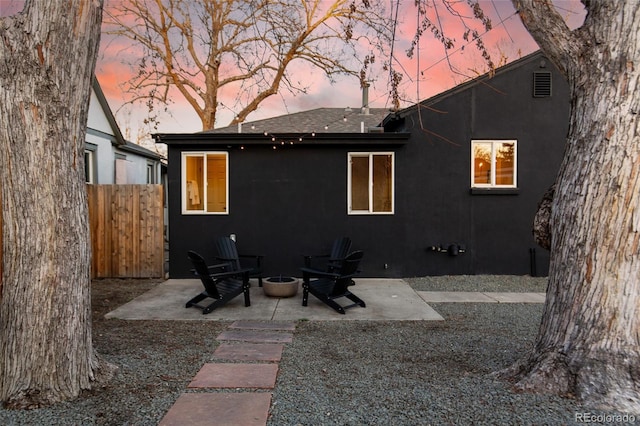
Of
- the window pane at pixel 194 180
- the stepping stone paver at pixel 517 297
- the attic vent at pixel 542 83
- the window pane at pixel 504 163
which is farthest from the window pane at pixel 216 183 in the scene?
the attic vent at pixel 542 83

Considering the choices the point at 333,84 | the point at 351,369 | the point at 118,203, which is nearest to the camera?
the point at 351,369

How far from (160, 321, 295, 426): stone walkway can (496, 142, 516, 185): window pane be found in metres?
5.84

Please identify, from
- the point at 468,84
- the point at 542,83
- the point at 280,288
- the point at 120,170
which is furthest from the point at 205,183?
the point at 542,83

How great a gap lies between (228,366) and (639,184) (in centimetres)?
348

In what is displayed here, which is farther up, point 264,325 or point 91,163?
point 91,163

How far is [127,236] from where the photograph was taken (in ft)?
27.8

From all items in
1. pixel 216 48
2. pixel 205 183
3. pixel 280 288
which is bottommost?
pixel 280 288

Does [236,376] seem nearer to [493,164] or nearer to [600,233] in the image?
[600,233]

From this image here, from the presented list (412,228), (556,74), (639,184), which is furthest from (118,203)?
(556,74)

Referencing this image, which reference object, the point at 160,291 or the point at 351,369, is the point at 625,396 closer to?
the point at 351,369

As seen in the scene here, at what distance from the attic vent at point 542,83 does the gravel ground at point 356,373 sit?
4.69 m

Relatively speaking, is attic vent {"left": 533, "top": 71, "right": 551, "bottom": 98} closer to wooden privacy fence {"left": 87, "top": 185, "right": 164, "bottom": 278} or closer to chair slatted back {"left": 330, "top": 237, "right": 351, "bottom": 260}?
chair slatted back {"left": 330, "top": 237, "right": 351, "bottom": 260}

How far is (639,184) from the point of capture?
9.69ft

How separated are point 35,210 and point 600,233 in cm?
392
